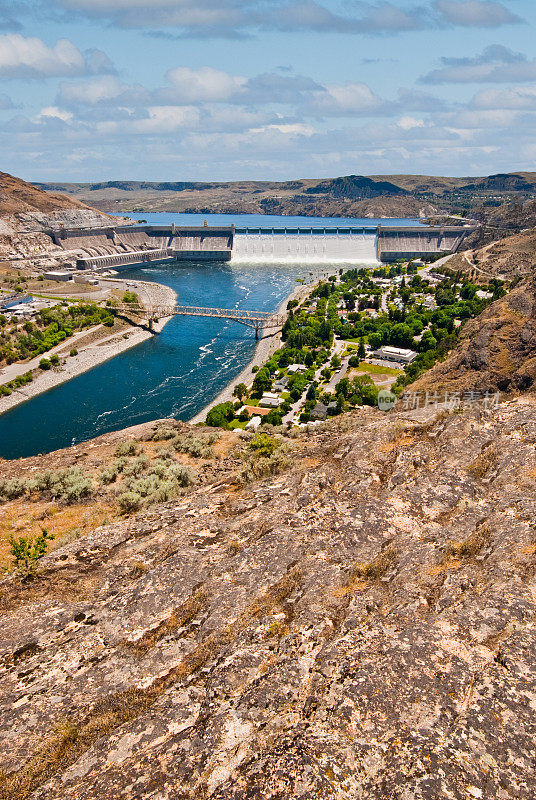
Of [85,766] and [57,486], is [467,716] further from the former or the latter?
[57,486]

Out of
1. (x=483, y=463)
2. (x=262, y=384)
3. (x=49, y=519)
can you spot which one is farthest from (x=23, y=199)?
(x=483, y=463)

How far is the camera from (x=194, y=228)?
545 ft

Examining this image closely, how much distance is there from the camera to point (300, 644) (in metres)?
9.25

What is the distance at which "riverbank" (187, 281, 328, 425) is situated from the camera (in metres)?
55.4

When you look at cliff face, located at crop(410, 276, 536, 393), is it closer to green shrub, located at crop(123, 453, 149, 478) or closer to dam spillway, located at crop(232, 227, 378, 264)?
Answer: green shrub, located at crop(123, 453, 149, 478)

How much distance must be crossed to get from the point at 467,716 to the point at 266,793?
10.1 feet

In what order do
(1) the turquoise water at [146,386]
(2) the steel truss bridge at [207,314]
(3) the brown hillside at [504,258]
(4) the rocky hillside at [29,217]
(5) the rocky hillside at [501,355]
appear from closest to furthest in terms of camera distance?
(5) the rocky hillside at [501,355], (1) the turquoise water at [146,386], (2) the steel truss bridge at [207,314], (3) the brown hillside at [504,258], (4) the rocky hillside at [29,217]

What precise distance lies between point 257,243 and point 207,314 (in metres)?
72.0

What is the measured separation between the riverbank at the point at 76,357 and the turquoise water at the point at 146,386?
1.21 meters

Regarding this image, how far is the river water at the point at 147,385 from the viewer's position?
170 feet

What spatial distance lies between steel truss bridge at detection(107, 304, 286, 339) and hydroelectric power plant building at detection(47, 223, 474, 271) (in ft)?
180

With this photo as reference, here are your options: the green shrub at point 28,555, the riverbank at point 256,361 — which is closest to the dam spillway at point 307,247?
the riverbank at point 256,361

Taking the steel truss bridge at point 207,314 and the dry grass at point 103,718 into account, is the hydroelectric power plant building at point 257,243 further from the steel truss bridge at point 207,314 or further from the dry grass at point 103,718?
the dry grass at point 103,718

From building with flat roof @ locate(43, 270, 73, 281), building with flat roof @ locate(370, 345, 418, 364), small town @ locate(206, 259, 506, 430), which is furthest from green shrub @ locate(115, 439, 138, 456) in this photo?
building with flat roof @ locate(43, 270, 73, 281)
